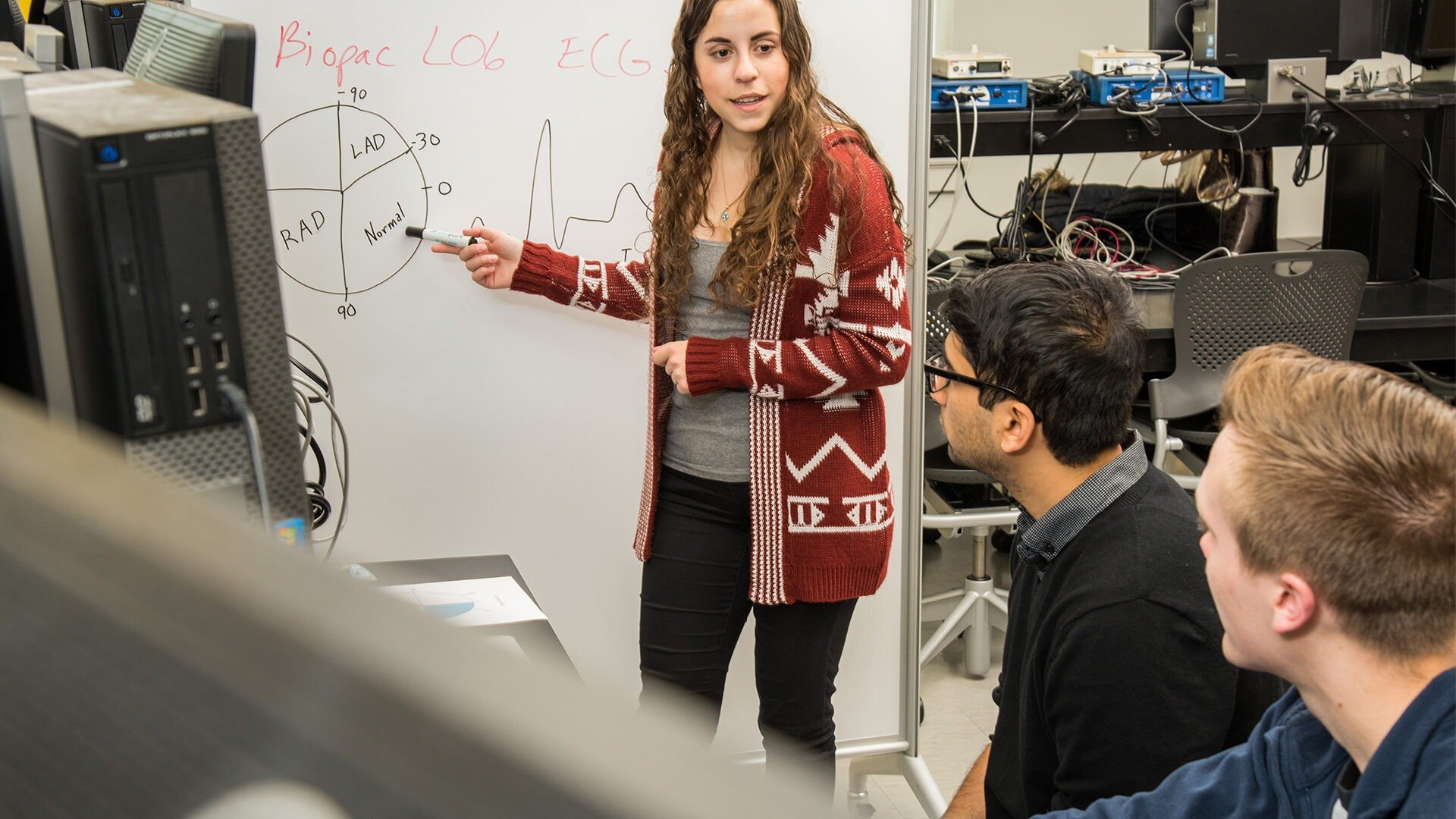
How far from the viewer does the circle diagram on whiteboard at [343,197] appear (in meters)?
2.00

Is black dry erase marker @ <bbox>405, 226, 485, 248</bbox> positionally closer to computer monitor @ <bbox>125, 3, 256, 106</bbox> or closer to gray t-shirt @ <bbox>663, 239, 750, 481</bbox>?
gray t-shirt @ <bbox>663, 239, 750, 481</bbox>

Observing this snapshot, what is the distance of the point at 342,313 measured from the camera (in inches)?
81.0

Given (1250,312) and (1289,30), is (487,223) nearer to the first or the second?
(1250,312)

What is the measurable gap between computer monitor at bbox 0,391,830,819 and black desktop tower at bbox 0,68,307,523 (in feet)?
1.82

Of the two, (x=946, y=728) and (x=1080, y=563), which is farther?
(x=946, y=728)

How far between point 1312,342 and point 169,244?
Result: 2.72 m

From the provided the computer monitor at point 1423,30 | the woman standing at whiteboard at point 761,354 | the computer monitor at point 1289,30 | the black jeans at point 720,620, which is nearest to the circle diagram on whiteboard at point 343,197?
the woman standing at whiteboard at point 761,354

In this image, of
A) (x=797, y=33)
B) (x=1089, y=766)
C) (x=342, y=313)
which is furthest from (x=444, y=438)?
(x=1089, y=766)

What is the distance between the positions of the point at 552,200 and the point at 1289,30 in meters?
2.15

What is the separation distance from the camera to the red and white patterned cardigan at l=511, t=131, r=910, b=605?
183 cm

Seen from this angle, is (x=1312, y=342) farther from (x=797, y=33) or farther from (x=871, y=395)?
(x=797, y=33)

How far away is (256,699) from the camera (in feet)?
0.52

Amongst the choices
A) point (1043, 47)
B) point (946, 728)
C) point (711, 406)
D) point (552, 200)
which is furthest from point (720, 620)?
point (1043, 47)

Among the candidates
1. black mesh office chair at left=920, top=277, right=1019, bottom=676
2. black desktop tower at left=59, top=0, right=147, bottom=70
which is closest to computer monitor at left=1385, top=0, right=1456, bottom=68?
black mesh office chair at left=920, top=277, right=1019, bottom=676
